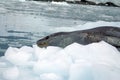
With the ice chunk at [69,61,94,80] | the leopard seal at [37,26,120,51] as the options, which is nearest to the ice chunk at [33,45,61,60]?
→ the ice chunk at [69,61,94,80]

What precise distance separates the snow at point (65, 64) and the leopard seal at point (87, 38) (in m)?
1.14

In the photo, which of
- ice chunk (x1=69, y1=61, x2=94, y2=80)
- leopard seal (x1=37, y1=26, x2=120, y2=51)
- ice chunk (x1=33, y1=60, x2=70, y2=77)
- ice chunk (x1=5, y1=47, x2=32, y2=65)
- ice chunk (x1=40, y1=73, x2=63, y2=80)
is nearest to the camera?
ice chunk (x1=69, y1=61, x2=94, y2=80)

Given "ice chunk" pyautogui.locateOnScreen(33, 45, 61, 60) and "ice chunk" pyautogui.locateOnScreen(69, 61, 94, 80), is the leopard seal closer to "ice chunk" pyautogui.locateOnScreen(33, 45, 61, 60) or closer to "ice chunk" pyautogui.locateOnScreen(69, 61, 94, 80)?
"ice chunk" pyautogui.locateOnScreen(33, 45, 61, 60)

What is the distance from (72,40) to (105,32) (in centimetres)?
65

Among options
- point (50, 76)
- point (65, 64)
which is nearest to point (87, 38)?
point (65, 64)

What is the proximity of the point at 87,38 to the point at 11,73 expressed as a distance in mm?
1984

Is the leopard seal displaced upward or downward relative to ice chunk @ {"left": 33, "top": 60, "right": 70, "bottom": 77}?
downward

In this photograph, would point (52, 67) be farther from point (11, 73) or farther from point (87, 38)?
point (87, 38)

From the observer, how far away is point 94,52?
175 inches

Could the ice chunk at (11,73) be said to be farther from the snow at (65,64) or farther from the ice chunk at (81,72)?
the ice chunk at (81,72)

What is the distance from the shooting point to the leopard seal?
228 inches

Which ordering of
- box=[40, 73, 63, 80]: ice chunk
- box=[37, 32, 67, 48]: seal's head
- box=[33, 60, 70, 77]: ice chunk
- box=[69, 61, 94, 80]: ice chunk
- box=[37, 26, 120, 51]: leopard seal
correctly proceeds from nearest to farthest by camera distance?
box=[69, 61, 94, 80]: ice chunk
box=[40, 73, 63, 80]: ice chunk
box=[33, 60, 70, 77]: ice chunk
box=[37, 26, 120, 51]: leopard seal
box=[37, 32, 67, 48]: seal's head

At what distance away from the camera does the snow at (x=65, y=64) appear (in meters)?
3.89

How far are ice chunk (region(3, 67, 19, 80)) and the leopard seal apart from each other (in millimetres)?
1711
